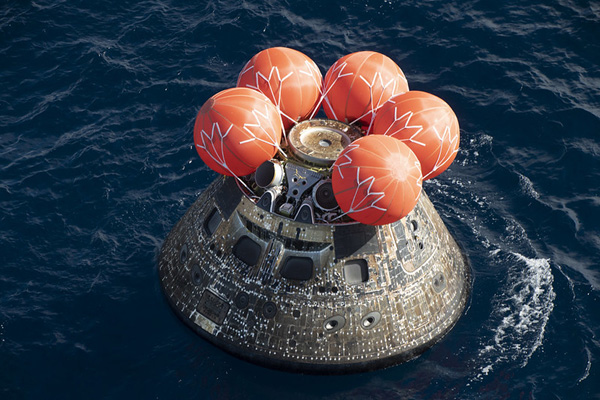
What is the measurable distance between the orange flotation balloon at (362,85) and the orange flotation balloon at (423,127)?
7.70 ft

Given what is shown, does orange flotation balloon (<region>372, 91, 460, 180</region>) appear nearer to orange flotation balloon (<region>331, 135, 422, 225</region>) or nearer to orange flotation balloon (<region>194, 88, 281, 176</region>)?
orange flotation balloon (<region>331, 135, 422, 225</region>)

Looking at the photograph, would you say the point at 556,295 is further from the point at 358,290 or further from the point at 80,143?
the point at 80,143

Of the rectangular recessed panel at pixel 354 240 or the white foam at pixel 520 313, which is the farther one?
the white foam at pixel 520 313

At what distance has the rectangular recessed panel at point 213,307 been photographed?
141ft

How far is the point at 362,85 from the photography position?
1687 inches

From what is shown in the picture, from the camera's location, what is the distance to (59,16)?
68562 mm

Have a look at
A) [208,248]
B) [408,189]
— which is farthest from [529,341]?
[208,248]

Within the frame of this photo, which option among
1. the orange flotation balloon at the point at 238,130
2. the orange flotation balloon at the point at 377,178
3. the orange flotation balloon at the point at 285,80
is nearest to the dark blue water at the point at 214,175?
the orange flotation balloon at the point at 377,178

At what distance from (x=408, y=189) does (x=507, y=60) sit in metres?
33.0

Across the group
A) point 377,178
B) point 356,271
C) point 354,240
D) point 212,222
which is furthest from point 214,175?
point 377,178

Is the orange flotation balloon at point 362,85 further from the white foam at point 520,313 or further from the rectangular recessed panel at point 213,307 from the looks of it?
the white foam at point 520,313

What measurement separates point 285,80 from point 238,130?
19.5 ft

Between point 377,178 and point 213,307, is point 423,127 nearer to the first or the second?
point 377,178

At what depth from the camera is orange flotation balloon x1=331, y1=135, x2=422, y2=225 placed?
120 feet
